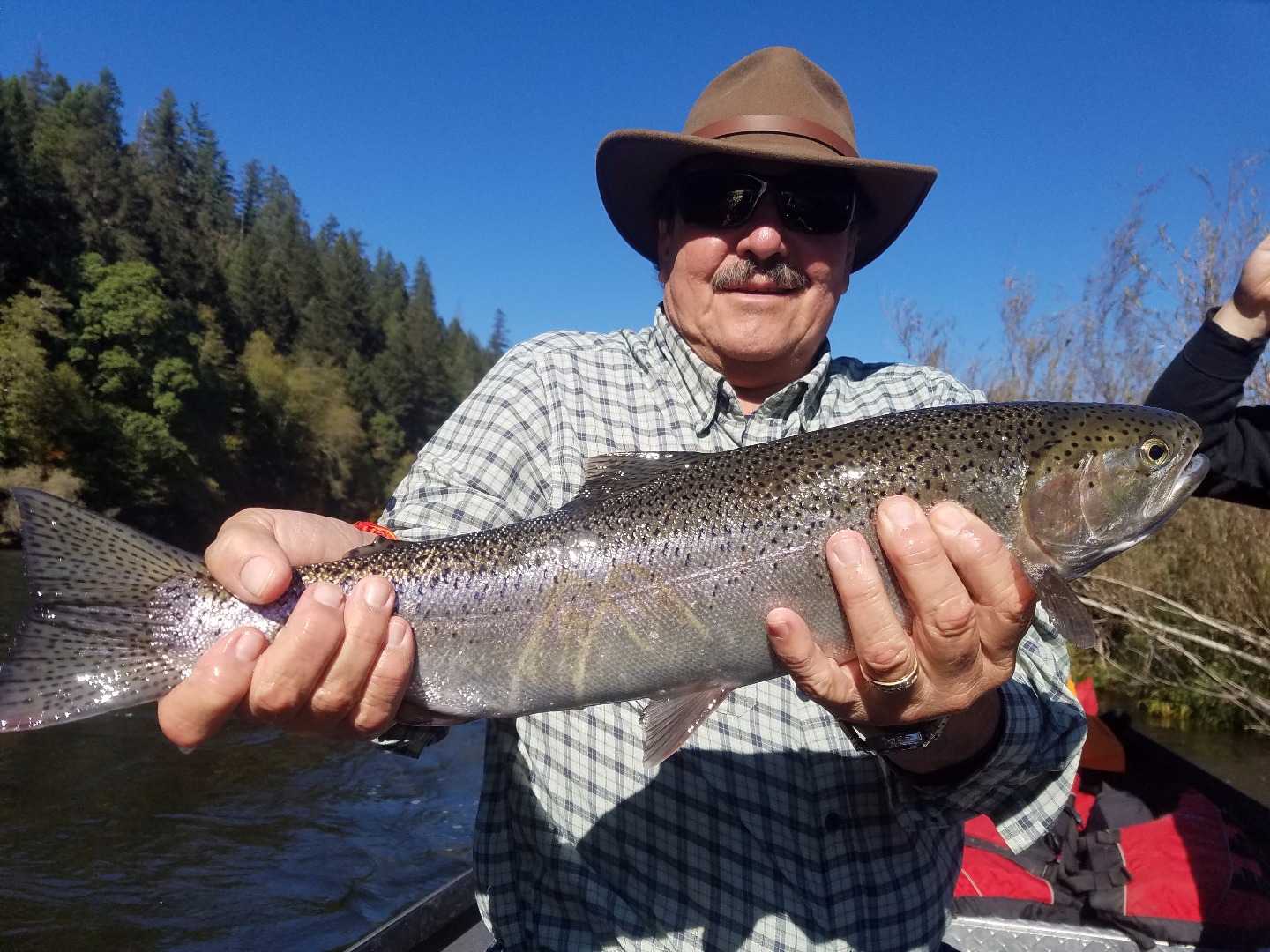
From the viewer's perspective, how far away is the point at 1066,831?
18.4ft

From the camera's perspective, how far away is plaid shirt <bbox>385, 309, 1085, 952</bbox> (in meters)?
2.60

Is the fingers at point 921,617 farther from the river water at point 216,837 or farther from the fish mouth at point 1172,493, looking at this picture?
the river water at point 216,837

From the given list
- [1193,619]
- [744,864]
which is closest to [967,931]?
[744,864]

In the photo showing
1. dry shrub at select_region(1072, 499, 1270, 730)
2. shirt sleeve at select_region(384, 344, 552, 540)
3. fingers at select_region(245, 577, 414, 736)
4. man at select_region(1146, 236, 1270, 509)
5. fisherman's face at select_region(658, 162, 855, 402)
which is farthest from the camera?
dry shrub at select_region(1072, 499, 1270, 730)

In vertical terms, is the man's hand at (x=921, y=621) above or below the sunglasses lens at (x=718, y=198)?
below

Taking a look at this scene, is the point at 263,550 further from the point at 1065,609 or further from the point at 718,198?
the point at 1065,609

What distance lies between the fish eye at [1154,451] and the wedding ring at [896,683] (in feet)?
3.82

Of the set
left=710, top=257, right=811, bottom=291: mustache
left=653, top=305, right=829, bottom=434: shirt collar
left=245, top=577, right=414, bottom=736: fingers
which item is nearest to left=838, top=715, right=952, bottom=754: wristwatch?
left=653, top=305, right=829, bottom=434: shirt collar

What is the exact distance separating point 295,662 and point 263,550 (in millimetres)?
361

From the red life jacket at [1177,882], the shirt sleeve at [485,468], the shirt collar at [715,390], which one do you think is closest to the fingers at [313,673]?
the shirt sleeve at [485,468]

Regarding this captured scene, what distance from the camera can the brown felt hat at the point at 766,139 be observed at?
3.26 m

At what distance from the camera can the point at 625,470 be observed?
9.11ft

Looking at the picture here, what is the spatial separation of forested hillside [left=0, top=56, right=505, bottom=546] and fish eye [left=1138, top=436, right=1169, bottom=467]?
3911cm

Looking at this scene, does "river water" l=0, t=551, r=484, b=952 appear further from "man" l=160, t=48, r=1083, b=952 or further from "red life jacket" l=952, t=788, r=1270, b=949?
"man" l=160, t=48, r=1083, b=952
